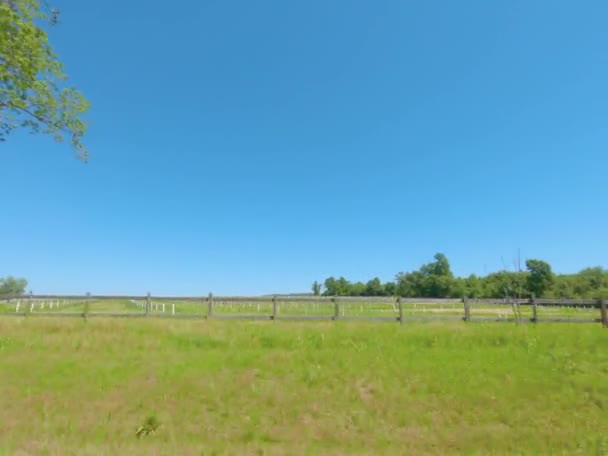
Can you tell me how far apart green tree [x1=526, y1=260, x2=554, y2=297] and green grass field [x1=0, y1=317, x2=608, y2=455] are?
91025 mm

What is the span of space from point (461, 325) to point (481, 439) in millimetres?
7322

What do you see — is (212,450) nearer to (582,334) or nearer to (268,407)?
(268,407)

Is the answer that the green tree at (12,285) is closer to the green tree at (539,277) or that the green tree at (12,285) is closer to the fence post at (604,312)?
the fence post at (604,312)

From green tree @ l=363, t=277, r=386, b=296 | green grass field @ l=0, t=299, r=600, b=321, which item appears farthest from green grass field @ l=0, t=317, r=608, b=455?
green tree @ l=363, t=277, r=386, b=296

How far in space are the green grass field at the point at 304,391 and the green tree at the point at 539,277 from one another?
299ft

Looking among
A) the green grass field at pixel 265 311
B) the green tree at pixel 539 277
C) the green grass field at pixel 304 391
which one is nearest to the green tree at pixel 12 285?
the green grass field at pixel 265 311

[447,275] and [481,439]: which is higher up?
[447,275]

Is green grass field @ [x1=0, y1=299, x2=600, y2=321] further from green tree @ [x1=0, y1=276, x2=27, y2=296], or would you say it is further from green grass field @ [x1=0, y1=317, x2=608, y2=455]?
green tree @ [x1=0, y1=276, x2=27, y2=296]

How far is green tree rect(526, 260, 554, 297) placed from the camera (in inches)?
3327

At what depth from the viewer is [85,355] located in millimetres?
9578

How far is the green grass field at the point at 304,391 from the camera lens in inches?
234

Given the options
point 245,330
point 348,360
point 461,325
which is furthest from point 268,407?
point 461,325

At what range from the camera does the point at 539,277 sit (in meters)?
85.3

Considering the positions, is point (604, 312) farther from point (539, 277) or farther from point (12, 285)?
point (12, 285)
